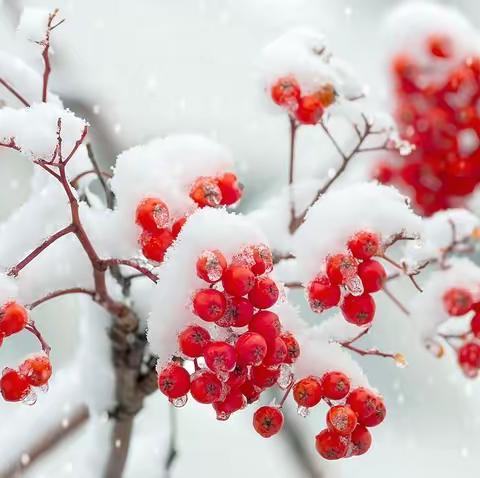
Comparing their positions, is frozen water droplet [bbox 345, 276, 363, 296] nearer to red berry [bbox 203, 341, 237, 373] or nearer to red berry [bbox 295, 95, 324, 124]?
red berry [bbox 203, 341, 237, 373]

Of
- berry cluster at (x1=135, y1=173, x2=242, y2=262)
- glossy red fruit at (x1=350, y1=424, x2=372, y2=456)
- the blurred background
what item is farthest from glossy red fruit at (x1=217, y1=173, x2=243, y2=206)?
the blurred background

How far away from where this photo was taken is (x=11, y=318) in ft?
3.19

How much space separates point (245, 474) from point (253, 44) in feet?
6.69

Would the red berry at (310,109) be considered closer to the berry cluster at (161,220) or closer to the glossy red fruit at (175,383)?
the berry cluster at (161,220)

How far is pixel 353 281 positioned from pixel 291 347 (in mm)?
126

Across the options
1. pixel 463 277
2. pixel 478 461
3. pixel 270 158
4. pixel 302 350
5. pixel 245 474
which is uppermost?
pixel 302 350

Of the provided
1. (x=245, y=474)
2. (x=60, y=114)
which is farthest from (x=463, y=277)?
(x=245, y=474)

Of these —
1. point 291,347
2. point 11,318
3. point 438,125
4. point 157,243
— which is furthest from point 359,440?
point 438,125

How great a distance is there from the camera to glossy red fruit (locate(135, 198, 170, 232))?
1047mm

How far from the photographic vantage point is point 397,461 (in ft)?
9.39

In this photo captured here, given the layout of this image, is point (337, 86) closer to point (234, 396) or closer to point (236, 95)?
point (234, 396)

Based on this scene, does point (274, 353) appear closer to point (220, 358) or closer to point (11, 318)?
point (220, 358)

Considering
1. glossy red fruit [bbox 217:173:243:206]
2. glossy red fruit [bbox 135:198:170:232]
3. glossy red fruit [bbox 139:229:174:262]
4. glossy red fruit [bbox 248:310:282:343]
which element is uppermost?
glossy red fruit [bbox 135:198:170:232]

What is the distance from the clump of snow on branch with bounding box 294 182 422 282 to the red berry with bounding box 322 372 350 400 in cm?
14
